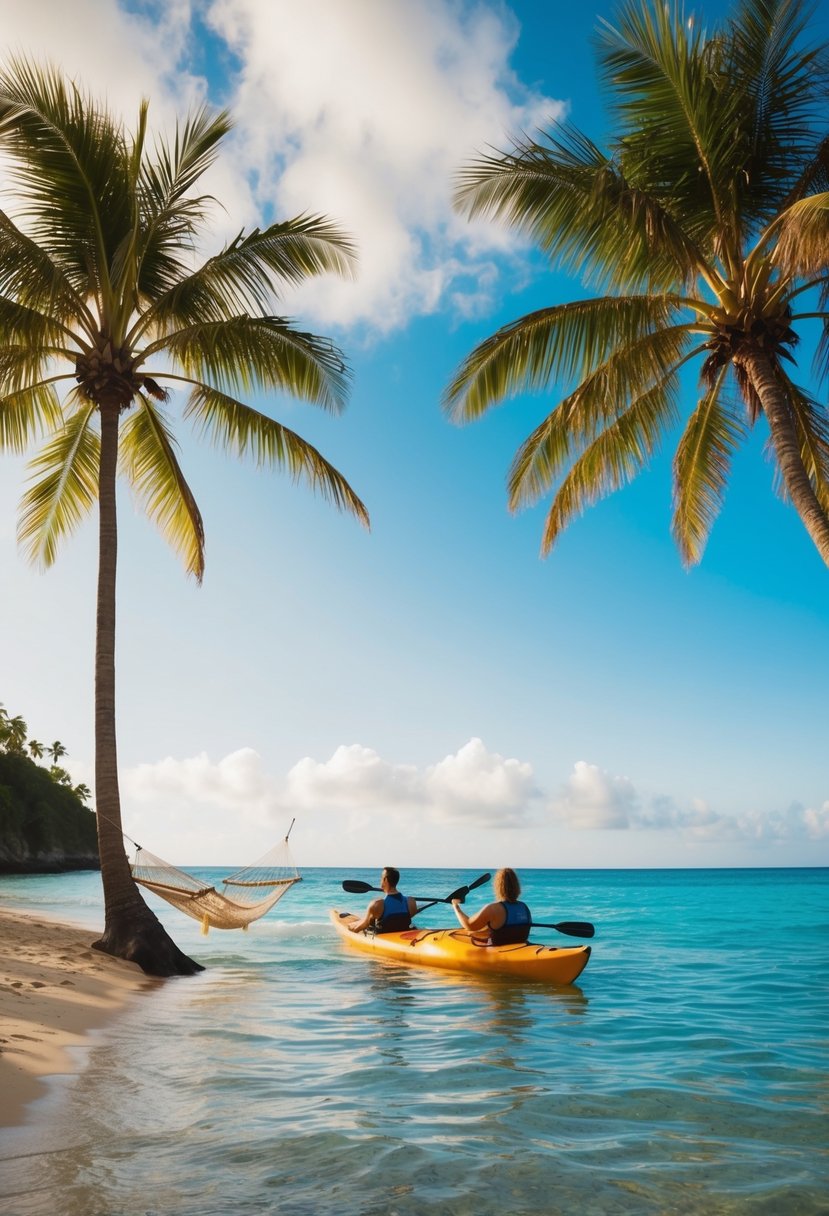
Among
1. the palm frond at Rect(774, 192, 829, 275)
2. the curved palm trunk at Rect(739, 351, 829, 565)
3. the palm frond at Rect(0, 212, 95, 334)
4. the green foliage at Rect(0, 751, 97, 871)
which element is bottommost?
the green foliage at Rect(0, 751, 97, 871)

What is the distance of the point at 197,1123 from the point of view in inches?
155

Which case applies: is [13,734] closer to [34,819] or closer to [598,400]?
[34,819]

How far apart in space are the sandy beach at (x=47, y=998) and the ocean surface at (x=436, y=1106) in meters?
0.19

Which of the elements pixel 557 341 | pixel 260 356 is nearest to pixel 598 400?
pixel 557 341

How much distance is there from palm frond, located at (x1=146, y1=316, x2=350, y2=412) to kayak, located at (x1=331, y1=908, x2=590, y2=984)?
7220mm

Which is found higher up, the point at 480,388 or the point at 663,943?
the point at 480,388

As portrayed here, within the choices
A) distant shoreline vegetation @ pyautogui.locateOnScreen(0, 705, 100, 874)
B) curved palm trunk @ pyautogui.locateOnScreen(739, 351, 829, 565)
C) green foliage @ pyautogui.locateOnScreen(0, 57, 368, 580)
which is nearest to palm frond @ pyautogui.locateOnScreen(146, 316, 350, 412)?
green foliage @ pyautogui.locateOnScreen(0, 57, 368, 580)

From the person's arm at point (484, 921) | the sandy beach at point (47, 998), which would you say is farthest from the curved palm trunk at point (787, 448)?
the sandy beach at point (47, 998)

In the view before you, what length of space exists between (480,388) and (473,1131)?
27.2 feet

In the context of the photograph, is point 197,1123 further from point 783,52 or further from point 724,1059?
point 783,52

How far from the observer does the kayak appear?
334 inches

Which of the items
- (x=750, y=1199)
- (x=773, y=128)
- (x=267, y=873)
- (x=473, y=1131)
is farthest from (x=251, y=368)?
(x=750, y=1199)

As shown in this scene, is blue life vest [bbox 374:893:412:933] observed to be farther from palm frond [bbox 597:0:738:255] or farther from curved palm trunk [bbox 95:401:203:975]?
palm frond [bbox 597:0:738:255]

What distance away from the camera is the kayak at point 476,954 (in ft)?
27.8
